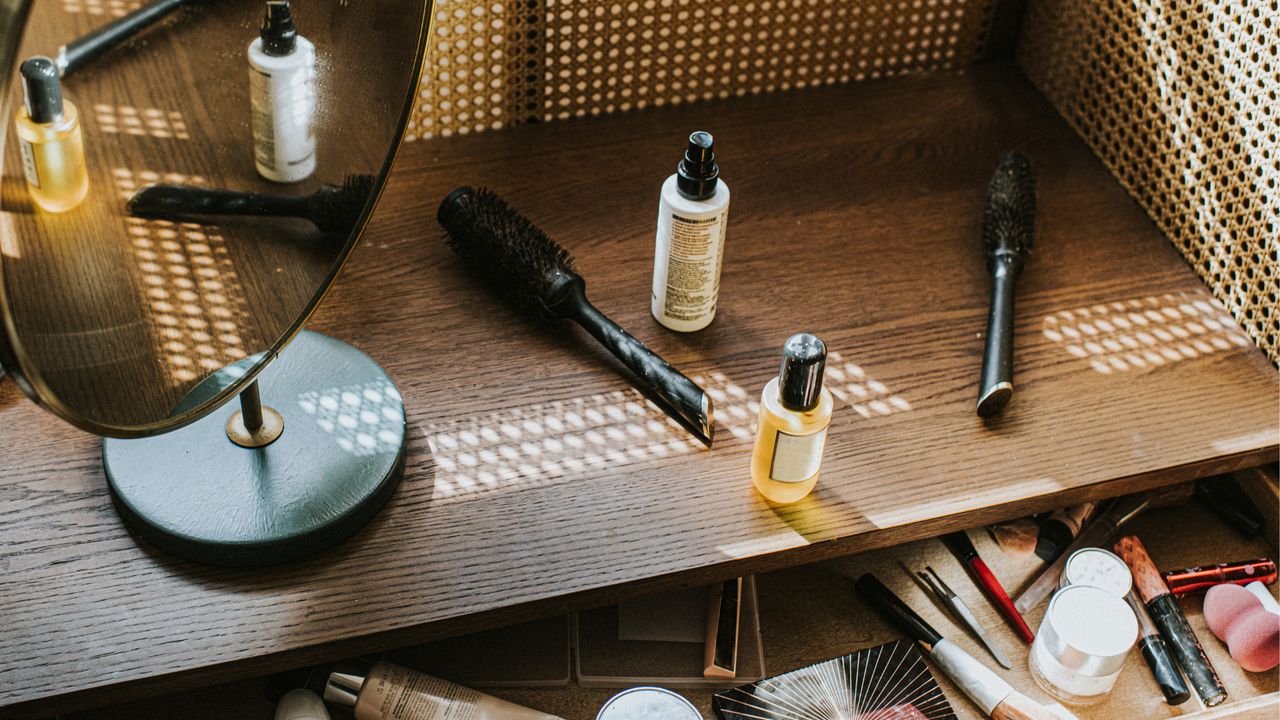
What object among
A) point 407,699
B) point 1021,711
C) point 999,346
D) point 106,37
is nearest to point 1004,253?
point 999,346

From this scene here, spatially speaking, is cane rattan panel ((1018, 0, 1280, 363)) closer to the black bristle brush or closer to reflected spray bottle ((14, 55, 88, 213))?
the black bristle brush

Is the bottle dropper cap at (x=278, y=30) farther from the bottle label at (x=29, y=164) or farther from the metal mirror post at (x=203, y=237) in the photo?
the bottle label at (x=29, y=164)

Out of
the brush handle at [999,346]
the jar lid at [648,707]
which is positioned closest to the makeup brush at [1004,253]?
the brush handle at [999,346]

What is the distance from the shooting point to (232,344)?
23.0 inches

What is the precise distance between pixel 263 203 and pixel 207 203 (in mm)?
36

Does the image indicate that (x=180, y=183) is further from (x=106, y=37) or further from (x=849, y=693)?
(x=849, y=693)

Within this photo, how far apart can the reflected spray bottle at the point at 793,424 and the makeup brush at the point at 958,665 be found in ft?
0.40

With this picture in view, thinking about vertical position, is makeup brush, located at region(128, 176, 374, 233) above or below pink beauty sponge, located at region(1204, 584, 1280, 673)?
above

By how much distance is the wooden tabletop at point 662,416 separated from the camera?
0.64 meters

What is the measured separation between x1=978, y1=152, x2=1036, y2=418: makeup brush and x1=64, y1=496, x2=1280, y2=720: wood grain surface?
13 cm

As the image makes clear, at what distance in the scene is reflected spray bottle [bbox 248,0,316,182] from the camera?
516 mm

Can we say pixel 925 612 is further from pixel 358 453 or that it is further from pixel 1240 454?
pixel 358 453

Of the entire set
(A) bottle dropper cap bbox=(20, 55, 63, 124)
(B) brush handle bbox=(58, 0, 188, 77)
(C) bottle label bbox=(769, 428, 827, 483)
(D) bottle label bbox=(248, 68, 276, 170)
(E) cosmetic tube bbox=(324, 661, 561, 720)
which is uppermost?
(B) brush handle bbox=(58, 0, 188, 77)

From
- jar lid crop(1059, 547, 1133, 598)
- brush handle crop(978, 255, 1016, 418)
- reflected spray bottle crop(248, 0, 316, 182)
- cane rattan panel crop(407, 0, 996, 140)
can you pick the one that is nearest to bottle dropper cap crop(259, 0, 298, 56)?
reflected spray bottle crop(248, 0, 316, 182)
